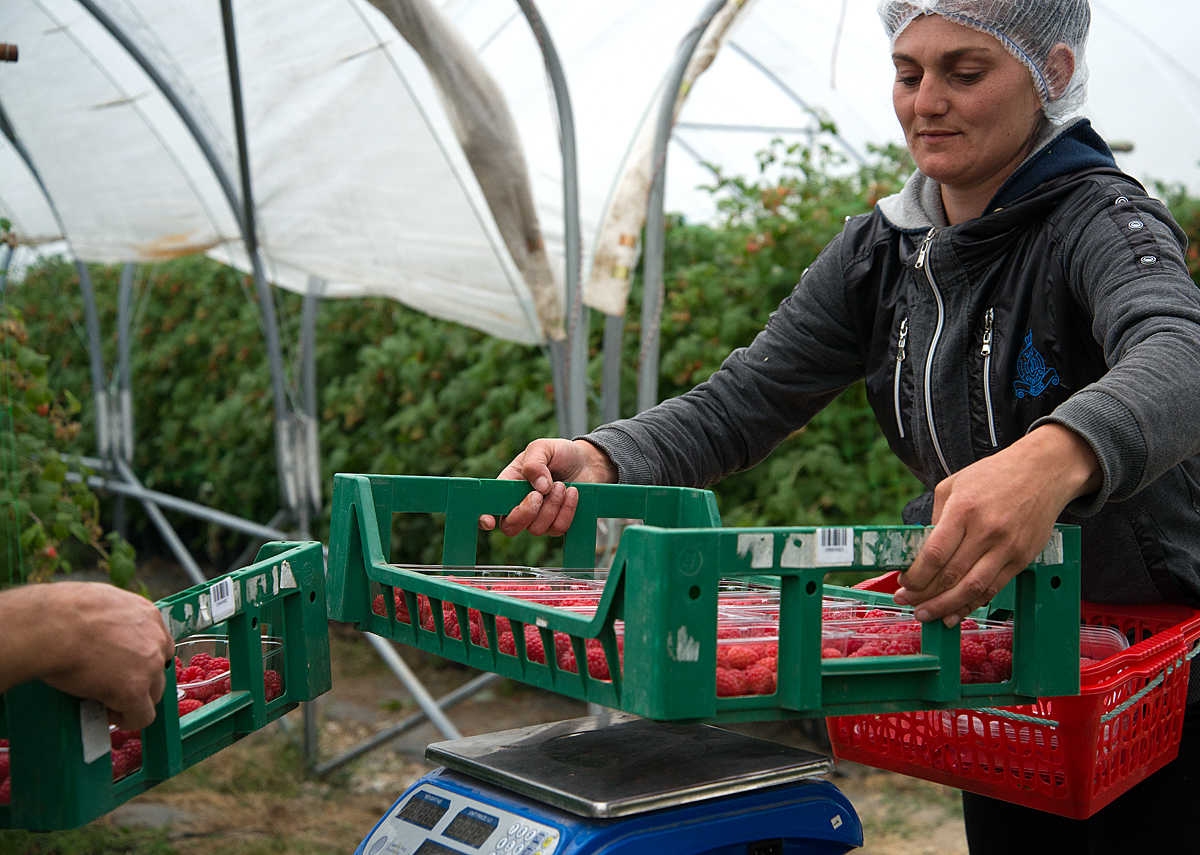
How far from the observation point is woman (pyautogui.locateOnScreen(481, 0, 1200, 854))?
1267 mm

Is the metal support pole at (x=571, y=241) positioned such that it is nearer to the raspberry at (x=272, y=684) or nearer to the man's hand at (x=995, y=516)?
the raspberry at (x=272, y=684)

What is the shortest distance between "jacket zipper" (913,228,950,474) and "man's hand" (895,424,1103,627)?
1.41 ft

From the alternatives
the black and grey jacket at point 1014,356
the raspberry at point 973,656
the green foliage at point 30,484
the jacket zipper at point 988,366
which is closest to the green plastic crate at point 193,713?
the black and grey jacket at point 1014,356

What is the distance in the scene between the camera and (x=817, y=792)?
124cm

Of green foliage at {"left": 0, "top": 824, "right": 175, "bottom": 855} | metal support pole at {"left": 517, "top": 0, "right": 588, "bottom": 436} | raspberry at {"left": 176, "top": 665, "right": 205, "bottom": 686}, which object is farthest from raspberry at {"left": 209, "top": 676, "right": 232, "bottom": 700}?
green foliage at {"left": 0, "top": 824, "right": 175, "bottom": 855}

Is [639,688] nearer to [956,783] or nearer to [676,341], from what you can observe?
[956,783]

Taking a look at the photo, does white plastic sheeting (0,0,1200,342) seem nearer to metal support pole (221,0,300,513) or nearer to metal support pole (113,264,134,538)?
metal support pole (221,0,300,513)

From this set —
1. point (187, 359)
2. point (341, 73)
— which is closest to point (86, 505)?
point (341, 73)

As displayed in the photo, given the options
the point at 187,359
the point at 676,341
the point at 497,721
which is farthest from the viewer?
the point at 187,359

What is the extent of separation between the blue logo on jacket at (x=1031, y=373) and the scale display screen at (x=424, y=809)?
0.85 meters

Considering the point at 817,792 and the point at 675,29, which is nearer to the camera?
the point at 817,792

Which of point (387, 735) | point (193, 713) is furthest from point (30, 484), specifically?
point (193, 713)

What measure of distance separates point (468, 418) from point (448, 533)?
13.1 feet

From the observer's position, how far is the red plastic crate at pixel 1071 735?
122cm
